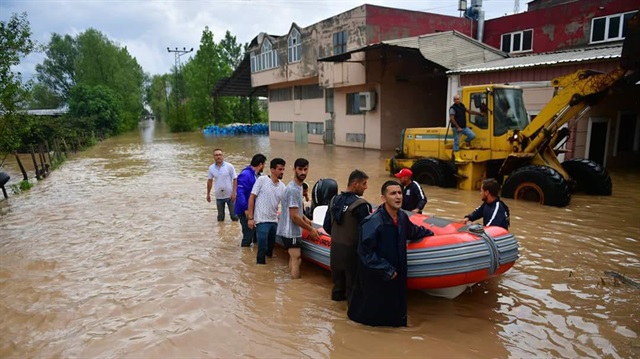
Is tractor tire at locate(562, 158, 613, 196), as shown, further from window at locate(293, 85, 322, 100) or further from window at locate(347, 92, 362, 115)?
window at locate(293, 85, 322, 100)

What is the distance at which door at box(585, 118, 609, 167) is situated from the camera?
13164 millimetres

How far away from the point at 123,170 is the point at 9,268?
37.9 feet

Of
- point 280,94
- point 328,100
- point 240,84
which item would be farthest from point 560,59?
point 240,84

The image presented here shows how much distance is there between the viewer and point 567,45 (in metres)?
20.2

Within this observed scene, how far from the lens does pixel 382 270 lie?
147 inches

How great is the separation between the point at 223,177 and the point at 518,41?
21.0 metres

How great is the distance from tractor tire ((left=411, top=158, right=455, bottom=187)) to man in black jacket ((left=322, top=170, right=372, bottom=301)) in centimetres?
719

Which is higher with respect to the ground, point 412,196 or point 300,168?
point 300,168

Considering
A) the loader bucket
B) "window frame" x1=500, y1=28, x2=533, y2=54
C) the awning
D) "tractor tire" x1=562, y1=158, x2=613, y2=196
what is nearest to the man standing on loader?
"tractor tire" x1=562, y1=158, x2=613, y2=196

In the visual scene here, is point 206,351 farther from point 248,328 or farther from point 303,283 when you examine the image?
point 303,283

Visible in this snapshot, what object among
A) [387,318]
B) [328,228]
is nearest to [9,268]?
[328,228]

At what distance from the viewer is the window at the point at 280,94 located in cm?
3162

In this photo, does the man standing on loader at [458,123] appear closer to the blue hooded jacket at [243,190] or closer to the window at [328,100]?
the blue hooded jacket at [243,190]

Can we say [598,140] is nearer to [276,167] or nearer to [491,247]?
[491,247]
